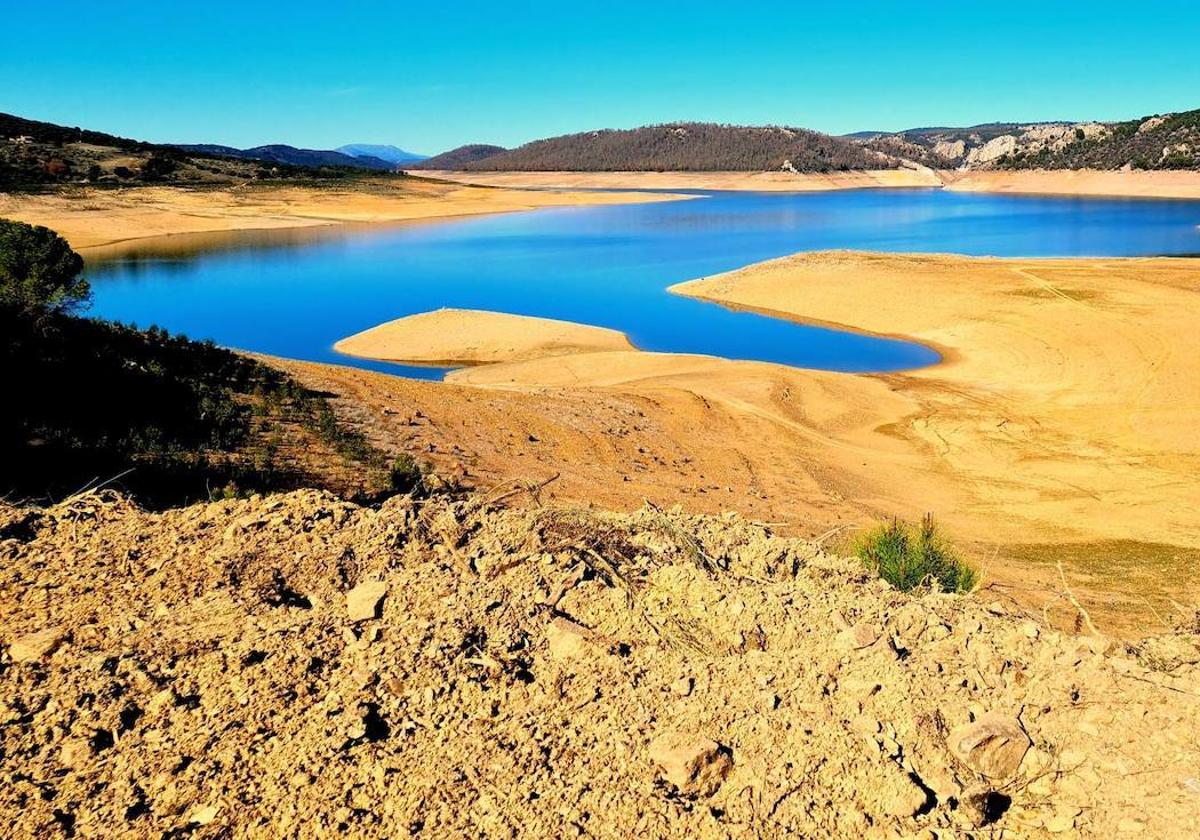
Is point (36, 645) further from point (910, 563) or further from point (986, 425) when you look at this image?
point (986, 425)

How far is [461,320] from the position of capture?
27.9 metres

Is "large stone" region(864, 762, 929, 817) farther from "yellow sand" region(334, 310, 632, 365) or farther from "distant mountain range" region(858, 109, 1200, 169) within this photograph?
"distant mountain range" region(858, 109, 1200, 169)

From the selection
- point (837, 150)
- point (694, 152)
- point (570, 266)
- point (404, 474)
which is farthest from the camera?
point (694, 152)

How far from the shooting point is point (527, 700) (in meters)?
3.10

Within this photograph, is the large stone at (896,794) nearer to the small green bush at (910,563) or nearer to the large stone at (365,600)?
the large stone at (365,600)

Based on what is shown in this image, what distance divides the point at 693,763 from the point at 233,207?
72.2 meters

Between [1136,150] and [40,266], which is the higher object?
[1136,150]

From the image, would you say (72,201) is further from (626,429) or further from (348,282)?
(626,429)

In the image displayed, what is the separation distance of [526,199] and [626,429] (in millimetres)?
84394

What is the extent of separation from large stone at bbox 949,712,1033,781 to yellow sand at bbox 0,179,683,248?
55.3 meters

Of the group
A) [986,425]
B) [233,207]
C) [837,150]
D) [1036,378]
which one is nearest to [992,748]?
[986,425]

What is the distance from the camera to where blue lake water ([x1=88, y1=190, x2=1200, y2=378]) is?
27.5 metres

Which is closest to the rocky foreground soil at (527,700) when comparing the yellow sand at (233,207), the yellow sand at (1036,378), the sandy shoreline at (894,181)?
the yellow sand at (1036,378)

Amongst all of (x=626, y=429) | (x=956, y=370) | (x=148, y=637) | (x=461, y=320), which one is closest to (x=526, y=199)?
(x=461, y=320)
